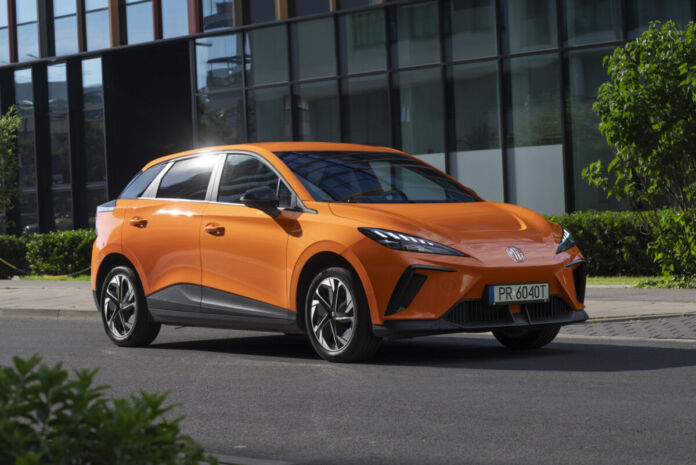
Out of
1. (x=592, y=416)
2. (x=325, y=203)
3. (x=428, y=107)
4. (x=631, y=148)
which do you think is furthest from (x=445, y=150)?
(x=592, y=416)

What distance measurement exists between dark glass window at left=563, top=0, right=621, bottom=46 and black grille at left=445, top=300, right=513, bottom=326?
13020 mm

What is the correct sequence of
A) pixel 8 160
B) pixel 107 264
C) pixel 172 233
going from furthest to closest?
pixel 8 160 → pixel 107 264 → pixel 172 233

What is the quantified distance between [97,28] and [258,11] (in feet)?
19.5

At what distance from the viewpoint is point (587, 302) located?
42.0 feet

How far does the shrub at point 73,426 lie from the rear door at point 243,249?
18.6 feet

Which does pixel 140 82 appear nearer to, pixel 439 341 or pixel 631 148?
pixel 631 148

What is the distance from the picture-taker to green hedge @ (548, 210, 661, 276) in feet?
56.3

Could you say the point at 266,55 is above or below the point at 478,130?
above

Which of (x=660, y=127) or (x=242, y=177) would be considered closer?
(x=242, y=177)

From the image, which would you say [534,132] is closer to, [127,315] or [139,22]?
[139,22]

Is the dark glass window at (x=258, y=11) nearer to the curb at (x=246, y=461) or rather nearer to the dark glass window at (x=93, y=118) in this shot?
the dark glass window at (x=93, y=118)

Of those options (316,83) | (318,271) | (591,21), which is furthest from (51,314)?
Answer: (591,21)

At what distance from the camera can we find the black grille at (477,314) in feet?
26.4

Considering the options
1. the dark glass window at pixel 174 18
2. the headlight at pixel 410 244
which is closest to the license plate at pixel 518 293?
the headlight at pixel 410 244
